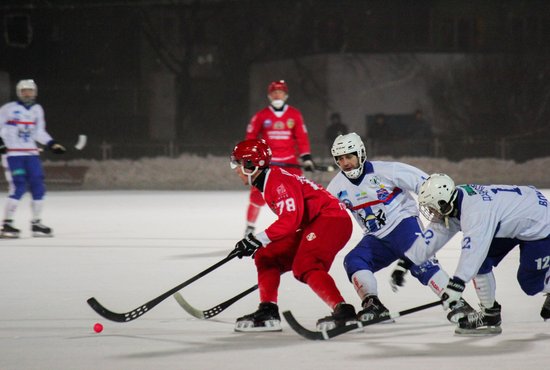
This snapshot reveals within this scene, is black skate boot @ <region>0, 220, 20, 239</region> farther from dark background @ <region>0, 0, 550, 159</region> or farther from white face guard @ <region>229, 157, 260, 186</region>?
dark background @ <region>0, 0, 550, 159</region>

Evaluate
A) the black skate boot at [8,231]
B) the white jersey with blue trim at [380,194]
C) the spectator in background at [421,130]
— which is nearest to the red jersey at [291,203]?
the white jersey with blue trim at [380,194]

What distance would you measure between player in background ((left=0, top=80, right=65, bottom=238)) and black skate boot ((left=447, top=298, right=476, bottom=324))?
5.53m

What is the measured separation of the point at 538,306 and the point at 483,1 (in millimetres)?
20036

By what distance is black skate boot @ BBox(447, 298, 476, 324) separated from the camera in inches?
187

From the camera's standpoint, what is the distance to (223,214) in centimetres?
1165

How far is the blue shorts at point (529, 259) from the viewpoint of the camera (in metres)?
4.80

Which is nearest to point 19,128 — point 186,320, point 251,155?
point 186,320

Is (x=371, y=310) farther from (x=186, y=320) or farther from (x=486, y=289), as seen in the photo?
(x=186, y=320)

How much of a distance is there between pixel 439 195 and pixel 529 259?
65 cm

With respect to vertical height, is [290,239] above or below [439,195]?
below

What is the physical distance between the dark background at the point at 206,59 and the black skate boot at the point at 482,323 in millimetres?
→ 17693

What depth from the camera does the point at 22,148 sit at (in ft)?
30.7

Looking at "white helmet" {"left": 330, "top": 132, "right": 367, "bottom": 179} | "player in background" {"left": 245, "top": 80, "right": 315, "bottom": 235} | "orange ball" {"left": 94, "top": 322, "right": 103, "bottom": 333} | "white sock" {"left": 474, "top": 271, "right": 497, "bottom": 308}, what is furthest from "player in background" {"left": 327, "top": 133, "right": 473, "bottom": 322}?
"player in background" {"left": 245, "top": 80, "right": 315, "bottom": 235}

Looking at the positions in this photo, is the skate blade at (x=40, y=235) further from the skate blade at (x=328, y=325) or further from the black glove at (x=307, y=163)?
the skate blade at (x=328, y=325)
